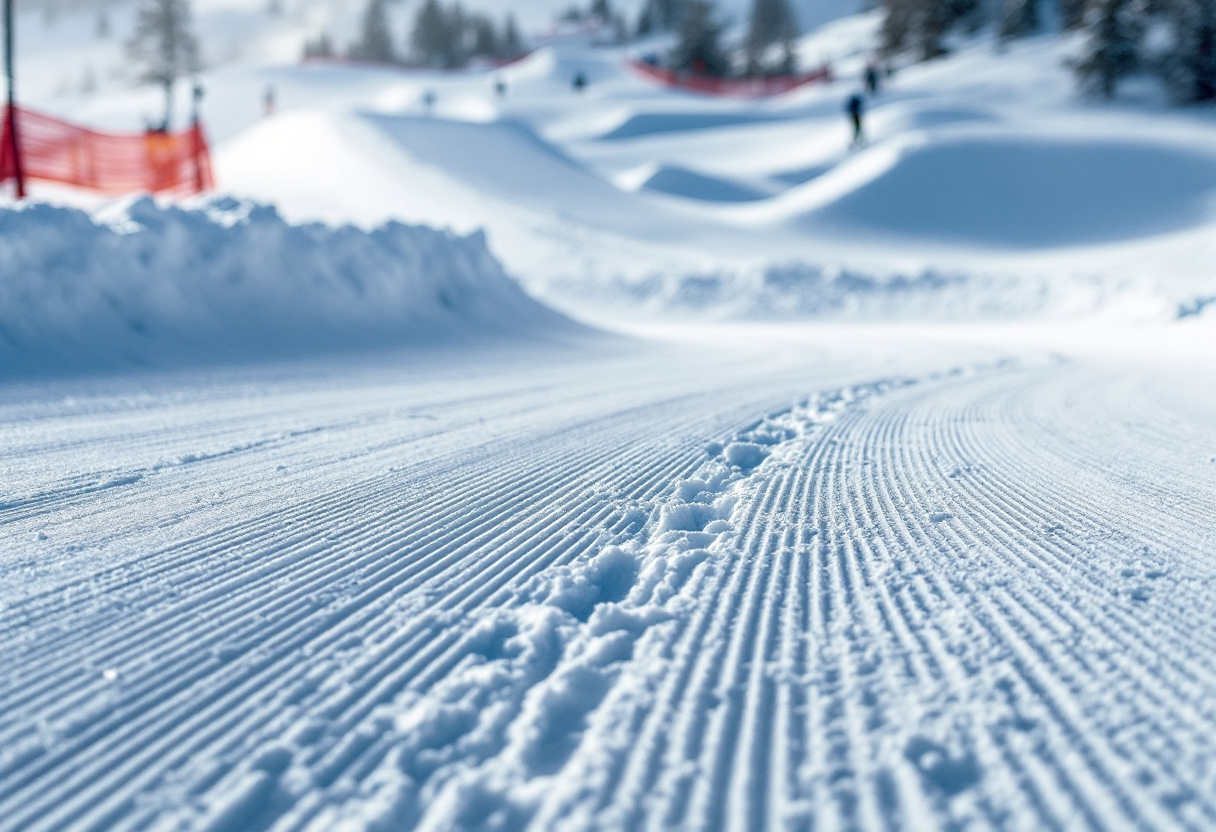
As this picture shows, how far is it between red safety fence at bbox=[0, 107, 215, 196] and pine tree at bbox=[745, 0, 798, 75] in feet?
157

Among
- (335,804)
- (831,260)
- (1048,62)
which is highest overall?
(1048,62)

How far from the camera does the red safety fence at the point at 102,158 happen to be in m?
Answer: 13.5

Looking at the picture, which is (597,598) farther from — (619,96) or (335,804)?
(619,96)

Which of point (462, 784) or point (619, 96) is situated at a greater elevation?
point (619, 96)

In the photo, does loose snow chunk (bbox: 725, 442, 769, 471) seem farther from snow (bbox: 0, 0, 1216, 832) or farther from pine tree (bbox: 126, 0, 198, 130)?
pine tree (bbox: 126, 0, 198, 130)

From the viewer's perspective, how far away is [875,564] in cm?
273

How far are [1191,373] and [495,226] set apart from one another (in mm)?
15761

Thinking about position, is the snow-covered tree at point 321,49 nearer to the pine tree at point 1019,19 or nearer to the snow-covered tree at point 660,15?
the snow-covered tree at point 660,15

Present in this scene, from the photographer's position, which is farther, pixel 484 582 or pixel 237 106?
pixel 237 106

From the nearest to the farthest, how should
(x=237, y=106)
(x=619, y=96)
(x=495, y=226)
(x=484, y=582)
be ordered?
(x=484, y=582) → (x=495, y=226) → (x=619, y=96) → (x=237, y=106)

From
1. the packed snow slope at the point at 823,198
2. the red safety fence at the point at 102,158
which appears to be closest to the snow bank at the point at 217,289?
the red safety fence at the point at 102,158

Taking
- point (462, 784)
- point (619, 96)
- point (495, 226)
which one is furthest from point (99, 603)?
point (619, 96)

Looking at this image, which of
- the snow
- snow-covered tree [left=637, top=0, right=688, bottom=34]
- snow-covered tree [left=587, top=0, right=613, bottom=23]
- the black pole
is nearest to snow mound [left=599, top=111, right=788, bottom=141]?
the black pole

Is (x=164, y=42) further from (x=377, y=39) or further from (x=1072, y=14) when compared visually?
(x=1072, y=14)
